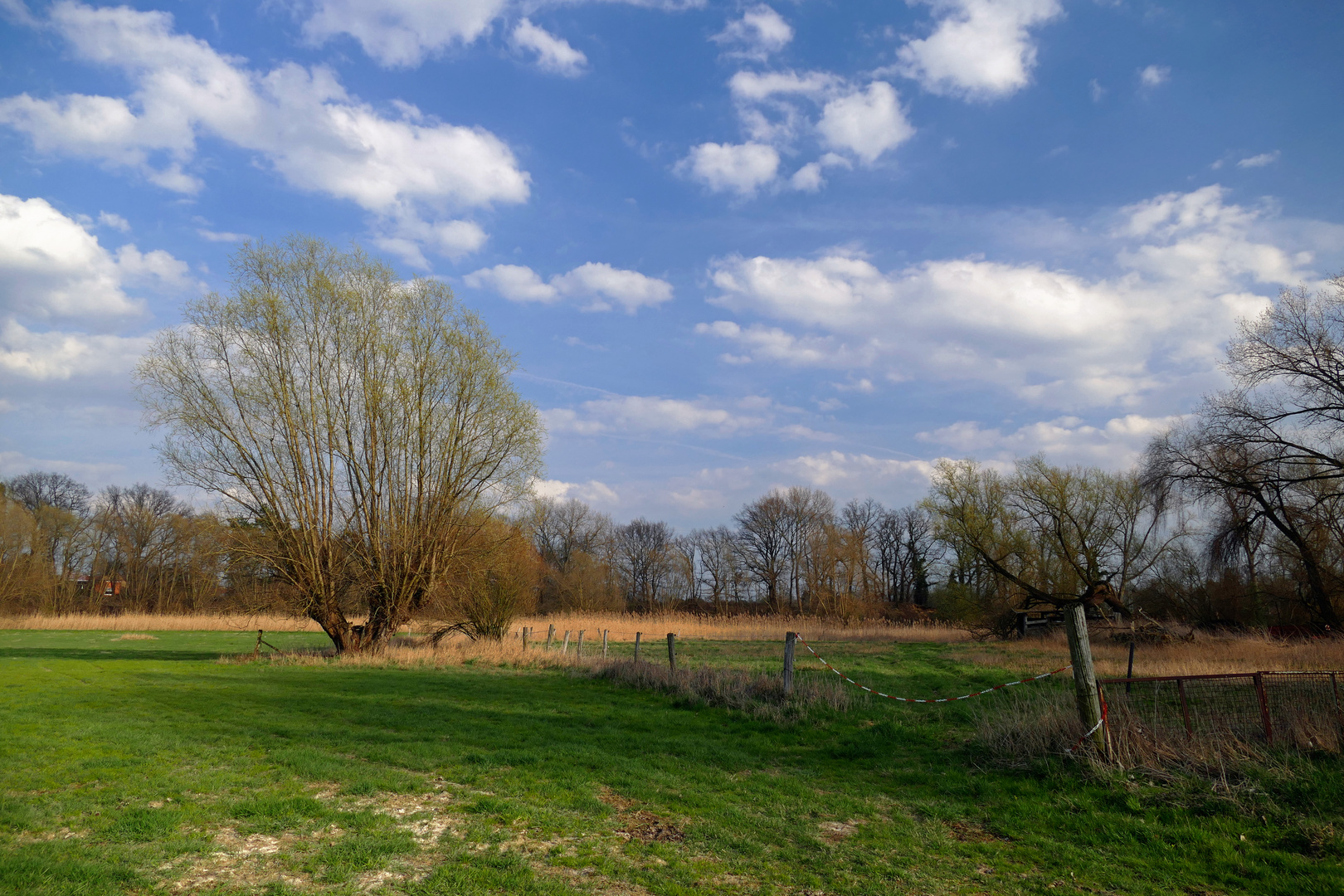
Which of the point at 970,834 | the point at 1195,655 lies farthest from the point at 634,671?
the point at 1195,655

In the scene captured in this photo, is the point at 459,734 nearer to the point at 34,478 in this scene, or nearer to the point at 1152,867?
the point at 1152,867

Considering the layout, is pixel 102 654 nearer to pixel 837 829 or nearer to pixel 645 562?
pixel 837 829

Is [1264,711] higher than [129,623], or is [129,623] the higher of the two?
[1264,711]

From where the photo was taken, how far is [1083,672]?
7.77m

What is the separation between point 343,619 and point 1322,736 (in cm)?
2292

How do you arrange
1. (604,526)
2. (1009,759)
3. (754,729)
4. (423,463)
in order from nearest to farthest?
(1009,759) → (754,729) → (423,463) → (604,526)

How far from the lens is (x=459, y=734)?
388 inches

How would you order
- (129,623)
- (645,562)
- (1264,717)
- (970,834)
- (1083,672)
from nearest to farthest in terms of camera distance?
(970,834) < (1264,717) < (1083,672) < (129,623) < (645,562)

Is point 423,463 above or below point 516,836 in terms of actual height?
above

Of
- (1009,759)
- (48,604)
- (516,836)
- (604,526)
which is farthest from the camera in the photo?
(604,526)

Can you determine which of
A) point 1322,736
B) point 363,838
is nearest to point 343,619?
point 363,838

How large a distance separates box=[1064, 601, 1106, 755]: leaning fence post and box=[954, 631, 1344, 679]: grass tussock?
734 centimetres

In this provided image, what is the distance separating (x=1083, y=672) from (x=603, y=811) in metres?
5.59

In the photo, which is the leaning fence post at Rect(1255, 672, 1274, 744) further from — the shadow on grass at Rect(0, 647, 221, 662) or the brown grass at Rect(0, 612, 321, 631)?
the brown grass at Rect(0, 612, 321, 631)
